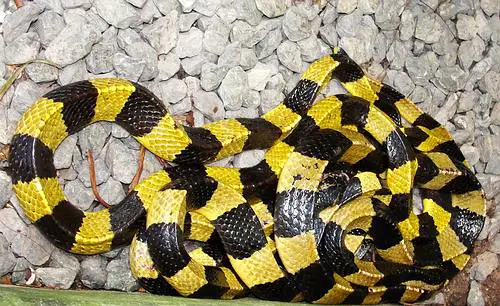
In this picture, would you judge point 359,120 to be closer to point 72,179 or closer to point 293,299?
point 293,299

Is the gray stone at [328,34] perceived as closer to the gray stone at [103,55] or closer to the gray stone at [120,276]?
the gray stone at [103,55]

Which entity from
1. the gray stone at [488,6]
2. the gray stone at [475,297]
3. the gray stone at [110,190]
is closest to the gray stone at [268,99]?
the gray stone at [110,190]

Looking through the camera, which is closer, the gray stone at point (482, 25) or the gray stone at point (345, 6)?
the gray stone at point (345, 6)

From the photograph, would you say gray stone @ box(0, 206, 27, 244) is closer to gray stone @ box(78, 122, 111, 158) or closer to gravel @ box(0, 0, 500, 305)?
gravel @ box(0, 0, 500, 305)

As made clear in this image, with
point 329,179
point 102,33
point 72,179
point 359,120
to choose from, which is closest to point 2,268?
point 72,179

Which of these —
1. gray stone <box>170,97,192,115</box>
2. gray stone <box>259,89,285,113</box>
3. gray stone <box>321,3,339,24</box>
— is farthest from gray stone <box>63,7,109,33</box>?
gray stone <box>321,3,339,24</box>

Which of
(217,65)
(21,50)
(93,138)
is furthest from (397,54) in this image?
(21,50)

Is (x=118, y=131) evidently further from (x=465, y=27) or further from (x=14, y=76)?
(x=465, y=27)
